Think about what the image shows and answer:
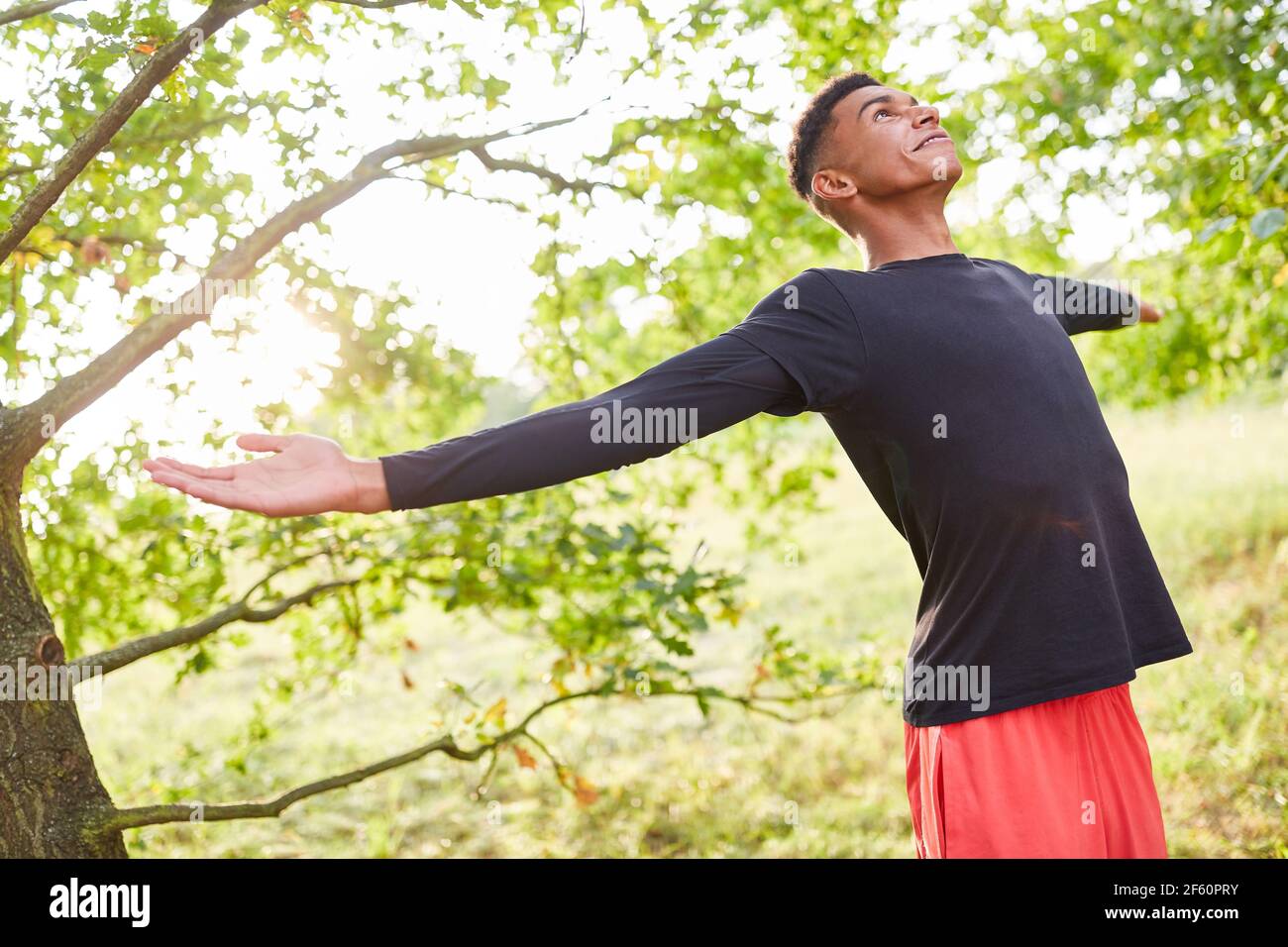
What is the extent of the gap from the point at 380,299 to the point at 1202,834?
4.17 m

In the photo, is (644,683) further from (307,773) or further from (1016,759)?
(307,773)

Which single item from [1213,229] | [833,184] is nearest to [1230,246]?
[1213,229]

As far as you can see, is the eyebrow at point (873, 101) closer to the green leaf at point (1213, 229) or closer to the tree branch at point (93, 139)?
the green leaf at point (1213, 229)

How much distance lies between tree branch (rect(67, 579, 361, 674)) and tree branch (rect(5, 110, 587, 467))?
1.74ft

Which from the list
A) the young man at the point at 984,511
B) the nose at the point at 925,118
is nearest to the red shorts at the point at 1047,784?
the young man at the point at 984,511

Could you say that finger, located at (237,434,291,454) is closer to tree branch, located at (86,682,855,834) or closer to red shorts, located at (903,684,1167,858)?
tree branch, located at (86,682,855,834)

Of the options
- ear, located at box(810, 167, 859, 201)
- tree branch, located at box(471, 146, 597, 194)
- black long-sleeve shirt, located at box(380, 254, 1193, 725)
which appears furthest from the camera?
tree branch, located at box(471, 146, 597, 194)

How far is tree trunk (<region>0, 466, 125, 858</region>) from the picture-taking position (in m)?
2.28

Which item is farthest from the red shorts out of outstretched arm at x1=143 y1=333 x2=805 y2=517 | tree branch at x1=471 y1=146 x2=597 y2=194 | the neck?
tree branch at x1=471 y1=146 x2=597 y2=194

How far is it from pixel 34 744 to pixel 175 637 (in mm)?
523

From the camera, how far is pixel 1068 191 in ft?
18.1

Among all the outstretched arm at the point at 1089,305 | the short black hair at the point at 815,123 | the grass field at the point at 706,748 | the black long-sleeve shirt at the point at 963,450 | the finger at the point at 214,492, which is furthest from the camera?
the grass field at the point at 706,748

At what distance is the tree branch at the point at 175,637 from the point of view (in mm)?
2547
